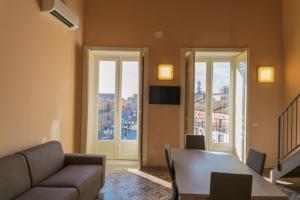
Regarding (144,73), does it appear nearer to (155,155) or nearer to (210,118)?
(155,155)

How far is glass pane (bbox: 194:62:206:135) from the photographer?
7.01 meters

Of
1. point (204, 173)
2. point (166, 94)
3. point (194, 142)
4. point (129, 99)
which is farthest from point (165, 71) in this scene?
point (204, 173)

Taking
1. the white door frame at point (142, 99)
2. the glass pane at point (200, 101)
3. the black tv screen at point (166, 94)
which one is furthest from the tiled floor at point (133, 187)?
the glass pane at point (200, 101)

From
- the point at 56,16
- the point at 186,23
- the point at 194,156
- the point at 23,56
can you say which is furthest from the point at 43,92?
the point at 186,23

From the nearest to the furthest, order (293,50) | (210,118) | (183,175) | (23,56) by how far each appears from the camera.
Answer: (183,175), (23,56), (293,50), (210,118)

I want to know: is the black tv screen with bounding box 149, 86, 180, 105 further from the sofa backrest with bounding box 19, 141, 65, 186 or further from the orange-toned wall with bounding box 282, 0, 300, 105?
the sofa backrest with bounding box 19, 141, 65, 186

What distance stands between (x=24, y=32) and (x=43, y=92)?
96 cm

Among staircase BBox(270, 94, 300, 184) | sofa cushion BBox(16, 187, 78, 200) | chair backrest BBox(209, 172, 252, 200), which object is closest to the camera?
chair backrest BBox(209, 172, 252, 200)

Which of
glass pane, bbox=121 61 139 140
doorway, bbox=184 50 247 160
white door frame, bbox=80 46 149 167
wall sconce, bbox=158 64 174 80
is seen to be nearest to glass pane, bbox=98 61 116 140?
glass pane, bbox=121 61 139 140

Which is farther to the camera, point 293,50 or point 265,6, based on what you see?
point 265,6

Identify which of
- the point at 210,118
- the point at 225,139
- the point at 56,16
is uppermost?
the point at 56,16

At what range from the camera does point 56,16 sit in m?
4.27

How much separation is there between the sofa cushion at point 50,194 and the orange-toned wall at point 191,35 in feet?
10.3

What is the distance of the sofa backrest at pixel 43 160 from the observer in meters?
3.23
